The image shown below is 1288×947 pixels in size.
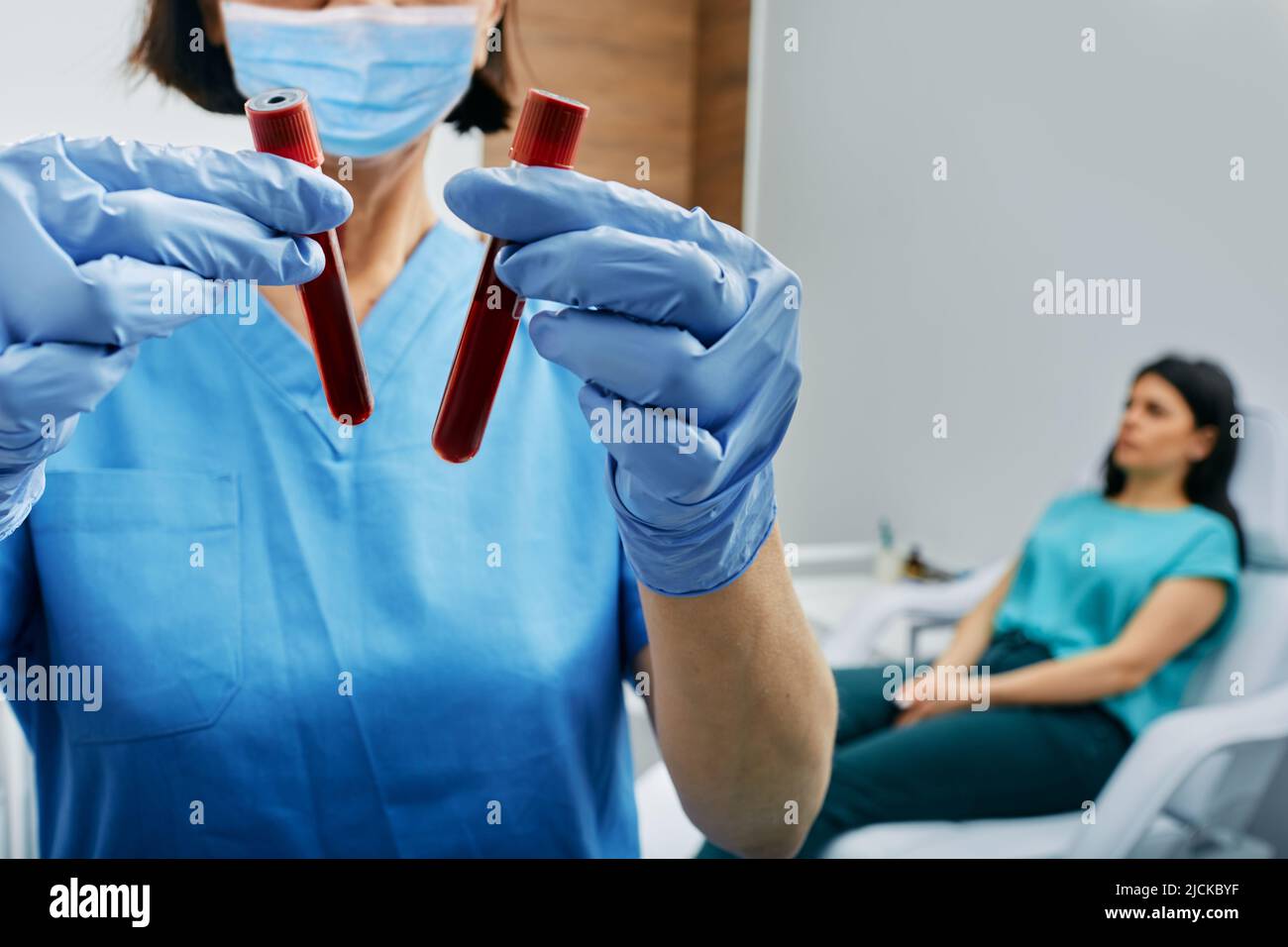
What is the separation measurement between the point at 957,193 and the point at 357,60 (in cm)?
133

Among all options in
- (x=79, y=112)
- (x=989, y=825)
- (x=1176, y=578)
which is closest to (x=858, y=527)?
(x=1176, y=578)

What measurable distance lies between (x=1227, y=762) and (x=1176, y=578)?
0.24 m

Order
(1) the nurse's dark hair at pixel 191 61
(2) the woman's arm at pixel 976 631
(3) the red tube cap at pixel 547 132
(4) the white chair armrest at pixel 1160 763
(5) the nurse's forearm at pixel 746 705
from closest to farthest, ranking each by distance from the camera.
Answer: (3) the red tube cap at pixel 547 132 < (5) the nurse's forearm at pixel 746 705 < (1) the nurse's dark hair at pixel 191 61 < (4) the white chair armrest at pixel 1160 763 < (2) the woman's arm at pixel 976 631

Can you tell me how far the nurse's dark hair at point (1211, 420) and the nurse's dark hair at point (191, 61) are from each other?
1106mm

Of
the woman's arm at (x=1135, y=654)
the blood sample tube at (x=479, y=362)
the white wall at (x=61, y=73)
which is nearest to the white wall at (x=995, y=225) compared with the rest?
the woman's arm at (x=1135, y=654)

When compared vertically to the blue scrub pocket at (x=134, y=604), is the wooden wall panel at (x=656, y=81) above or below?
above

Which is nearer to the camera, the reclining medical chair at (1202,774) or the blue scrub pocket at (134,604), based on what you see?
the blue scrub pocket at (134,604)

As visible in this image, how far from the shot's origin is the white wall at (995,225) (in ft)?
4.39

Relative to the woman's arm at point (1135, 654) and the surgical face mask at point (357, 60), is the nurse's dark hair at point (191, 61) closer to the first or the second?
the surgical face mask at point (357, 60)

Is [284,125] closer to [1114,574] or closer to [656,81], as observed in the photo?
[1114,574]

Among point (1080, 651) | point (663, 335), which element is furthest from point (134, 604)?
point (1080, 651)

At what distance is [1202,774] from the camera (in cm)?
113

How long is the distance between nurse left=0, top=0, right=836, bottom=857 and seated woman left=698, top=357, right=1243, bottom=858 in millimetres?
660

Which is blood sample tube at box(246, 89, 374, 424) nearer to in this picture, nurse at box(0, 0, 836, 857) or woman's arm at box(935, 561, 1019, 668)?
nurse at box(0, 0, 836, 857)
